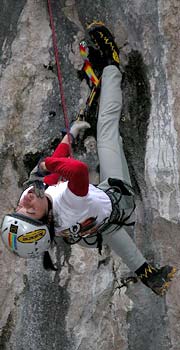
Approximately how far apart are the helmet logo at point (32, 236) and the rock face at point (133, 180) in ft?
6.31

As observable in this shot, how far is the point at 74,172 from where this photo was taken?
4.38 metres

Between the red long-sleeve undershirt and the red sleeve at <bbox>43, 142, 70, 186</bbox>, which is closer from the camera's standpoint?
the red long-sleeve undershirt

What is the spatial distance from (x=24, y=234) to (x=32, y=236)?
72 millimetres

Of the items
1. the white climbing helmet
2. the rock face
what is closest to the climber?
the white climbing helmet

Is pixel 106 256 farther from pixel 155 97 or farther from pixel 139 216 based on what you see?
pixel 155 97

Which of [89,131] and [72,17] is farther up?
[72,17]

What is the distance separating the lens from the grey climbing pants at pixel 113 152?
18.1ft

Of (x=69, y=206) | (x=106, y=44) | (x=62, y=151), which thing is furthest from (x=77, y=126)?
(x=69, y=206)

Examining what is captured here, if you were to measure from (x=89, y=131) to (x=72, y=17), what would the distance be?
1.56 meters

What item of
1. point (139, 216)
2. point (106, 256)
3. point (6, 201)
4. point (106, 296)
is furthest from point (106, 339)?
point (6, 201)

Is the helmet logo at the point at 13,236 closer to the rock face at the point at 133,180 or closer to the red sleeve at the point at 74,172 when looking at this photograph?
the red sleeve at the point at 74,172

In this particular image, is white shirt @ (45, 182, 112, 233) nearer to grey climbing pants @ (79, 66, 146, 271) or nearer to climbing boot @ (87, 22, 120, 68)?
grey climbing pants @ (79, 66, 146, 271)

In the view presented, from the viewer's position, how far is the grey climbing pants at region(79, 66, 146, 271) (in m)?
5.53

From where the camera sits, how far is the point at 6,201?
6863 millimetres
